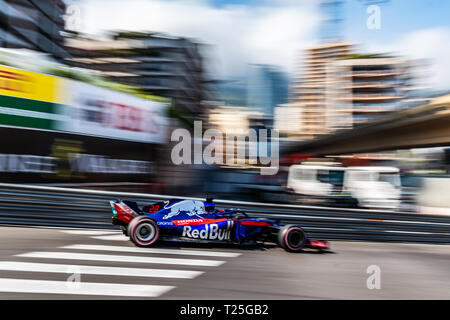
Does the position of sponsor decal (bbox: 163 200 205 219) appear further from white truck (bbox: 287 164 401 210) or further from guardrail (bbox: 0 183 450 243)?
white truck (bbox: 287 164 401 210)

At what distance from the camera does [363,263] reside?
26.3ft

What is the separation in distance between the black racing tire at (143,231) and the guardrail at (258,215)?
2.37m

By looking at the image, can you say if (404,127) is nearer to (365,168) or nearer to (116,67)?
(365,168)

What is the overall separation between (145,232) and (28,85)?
21.5 ft

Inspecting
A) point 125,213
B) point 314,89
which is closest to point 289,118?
point 314,89

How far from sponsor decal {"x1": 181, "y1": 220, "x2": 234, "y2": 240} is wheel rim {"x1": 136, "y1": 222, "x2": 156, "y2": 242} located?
0.57 metres

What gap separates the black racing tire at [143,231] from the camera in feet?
25.8

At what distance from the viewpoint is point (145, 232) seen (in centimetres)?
803

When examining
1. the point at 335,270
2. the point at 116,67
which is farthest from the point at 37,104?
the point at 116,67

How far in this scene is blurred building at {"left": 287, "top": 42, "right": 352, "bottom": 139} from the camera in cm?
13300

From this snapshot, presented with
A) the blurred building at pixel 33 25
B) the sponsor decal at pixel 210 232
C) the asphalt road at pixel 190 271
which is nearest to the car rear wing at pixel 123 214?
the asphalt road at pixel 190 271

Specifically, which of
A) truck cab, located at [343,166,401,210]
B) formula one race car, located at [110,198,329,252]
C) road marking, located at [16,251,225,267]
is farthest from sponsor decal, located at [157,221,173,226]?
truck cab, located at [343,166,401,210]

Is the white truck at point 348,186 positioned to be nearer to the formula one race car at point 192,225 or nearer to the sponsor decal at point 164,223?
the formula one race car at point 192,225
